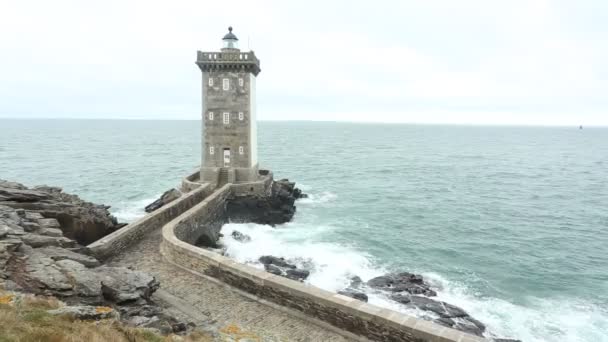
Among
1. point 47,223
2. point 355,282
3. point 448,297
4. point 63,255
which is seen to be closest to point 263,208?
point 355,282

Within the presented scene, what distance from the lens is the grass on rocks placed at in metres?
5.98

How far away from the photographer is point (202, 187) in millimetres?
26812

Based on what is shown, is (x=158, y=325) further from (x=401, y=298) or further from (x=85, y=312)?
(x=401, y=298)

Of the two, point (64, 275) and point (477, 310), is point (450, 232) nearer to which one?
point (477, 310)

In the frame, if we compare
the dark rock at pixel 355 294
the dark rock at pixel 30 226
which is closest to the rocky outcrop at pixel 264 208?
the dark rock at pixel 355 294

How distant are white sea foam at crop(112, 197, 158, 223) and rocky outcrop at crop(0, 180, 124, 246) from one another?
1377cm

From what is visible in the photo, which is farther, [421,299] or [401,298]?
[421,299]

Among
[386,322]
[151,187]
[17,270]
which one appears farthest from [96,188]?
[386,322]

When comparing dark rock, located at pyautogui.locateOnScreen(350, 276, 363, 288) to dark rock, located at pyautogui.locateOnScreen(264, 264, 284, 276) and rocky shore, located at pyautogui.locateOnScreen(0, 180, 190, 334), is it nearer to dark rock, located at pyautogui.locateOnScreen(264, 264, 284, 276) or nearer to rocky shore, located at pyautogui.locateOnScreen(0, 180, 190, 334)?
Result: dark rock, located at pyautogui.locateOnScreen(264, 264, 284, 276)

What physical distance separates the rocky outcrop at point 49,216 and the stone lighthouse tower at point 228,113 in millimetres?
11537

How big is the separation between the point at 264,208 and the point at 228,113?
7.49 meters

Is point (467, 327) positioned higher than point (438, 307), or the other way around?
point (438, 307)

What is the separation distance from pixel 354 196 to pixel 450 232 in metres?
14.8

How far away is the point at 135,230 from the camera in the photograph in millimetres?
17000
